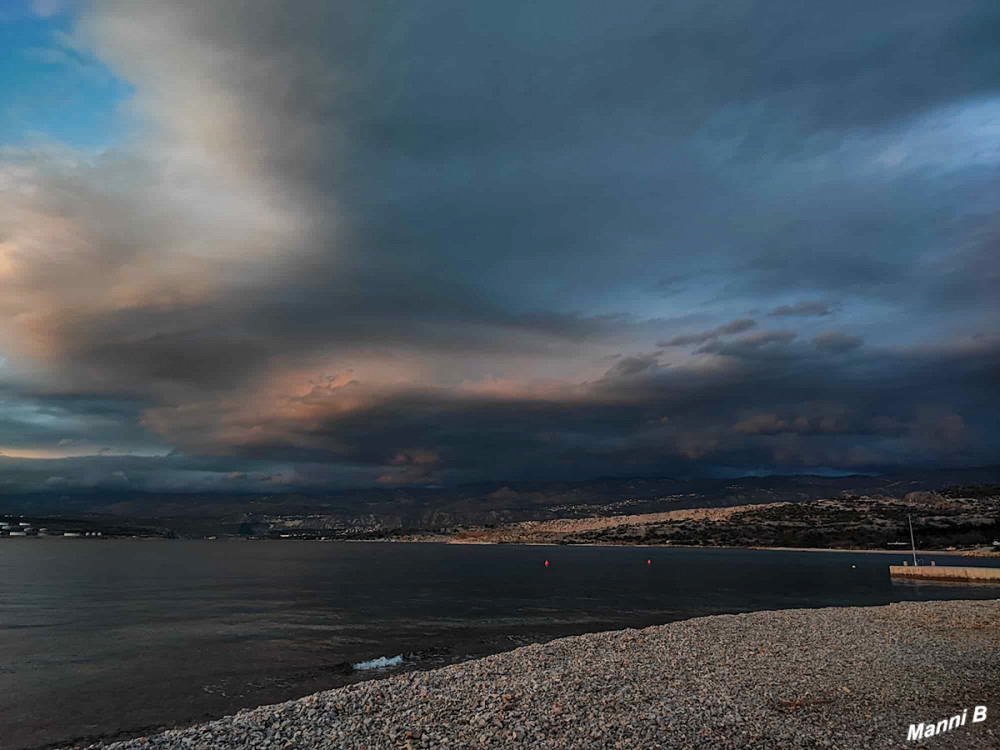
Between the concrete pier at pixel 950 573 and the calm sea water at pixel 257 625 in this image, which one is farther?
the concrete pier at pixel 950 573

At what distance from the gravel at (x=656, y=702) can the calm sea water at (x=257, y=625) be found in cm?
784

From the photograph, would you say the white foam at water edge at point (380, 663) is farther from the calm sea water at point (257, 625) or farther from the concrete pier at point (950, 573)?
the concrete pier at point (950, 573)

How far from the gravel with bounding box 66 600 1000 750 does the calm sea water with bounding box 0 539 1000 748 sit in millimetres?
7841

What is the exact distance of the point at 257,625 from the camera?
2034 inches

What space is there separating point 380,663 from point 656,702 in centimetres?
1935

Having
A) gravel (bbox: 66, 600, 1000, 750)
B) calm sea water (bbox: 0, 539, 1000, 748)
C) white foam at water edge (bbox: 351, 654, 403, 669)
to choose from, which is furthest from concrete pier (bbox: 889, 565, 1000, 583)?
white foam at water edge (bbox: 351, 654, 403, 669)

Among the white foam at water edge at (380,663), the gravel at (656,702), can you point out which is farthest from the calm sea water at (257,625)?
the gravel at (656,702)

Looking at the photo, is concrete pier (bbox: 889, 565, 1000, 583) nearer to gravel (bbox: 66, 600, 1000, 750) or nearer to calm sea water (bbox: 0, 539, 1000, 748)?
calm sea water (bbox: 0, 539, 1000, 748)

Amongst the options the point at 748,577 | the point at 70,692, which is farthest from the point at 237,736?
the point at 748,577

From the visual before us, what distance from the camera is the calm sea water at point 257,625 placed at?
92.8 feet

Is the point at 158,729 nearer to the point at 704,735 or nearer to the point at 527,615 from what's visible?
the point at 704,735

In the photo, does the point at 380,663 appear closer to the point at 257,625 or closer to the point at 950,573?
the point at 257,625

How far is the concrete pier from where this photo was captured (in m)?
86.2

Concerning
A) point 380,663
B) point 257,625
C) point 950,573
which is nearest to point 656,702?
point 380,663
